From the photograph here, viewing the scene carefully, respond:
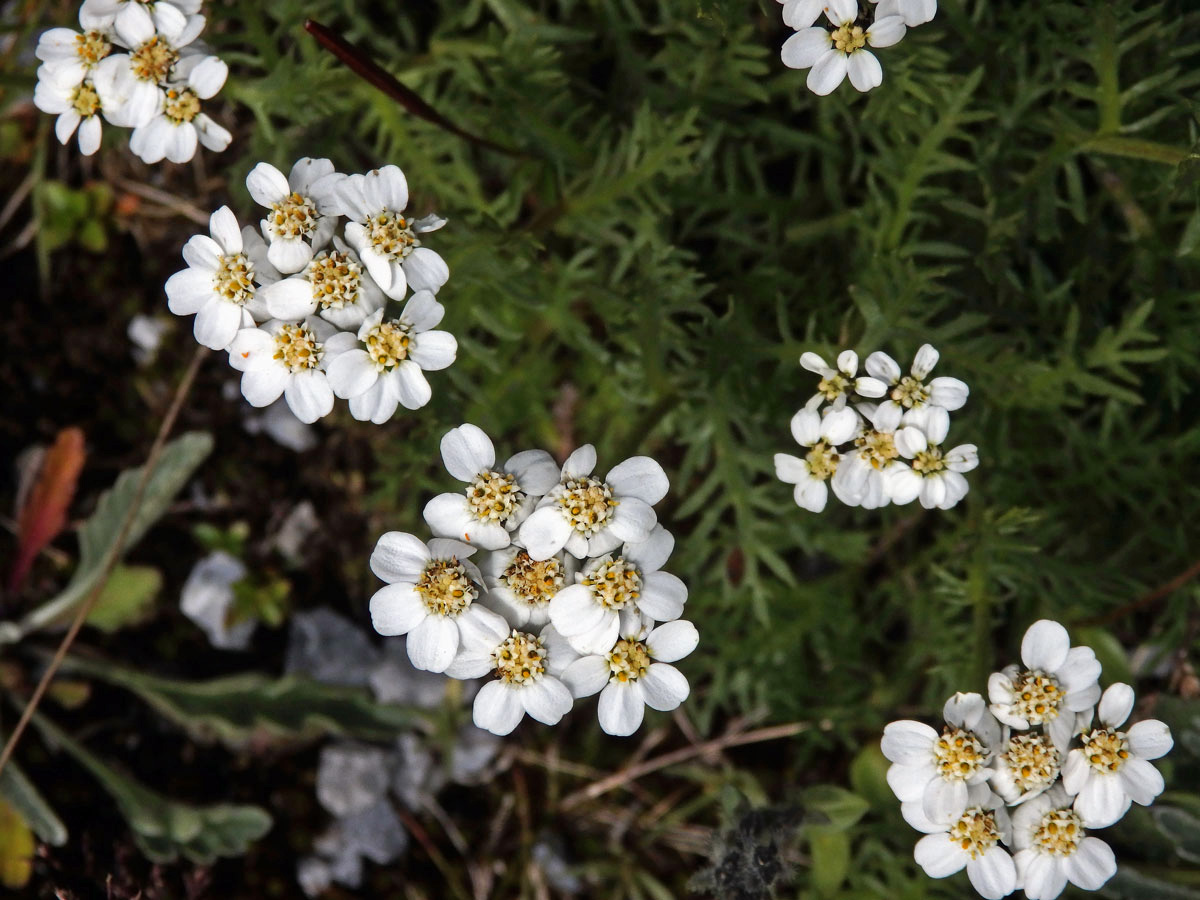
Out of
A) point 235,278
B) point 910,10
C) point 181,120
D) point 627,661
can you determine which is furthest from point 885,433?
point 181,120

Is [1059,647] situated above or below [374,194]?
below

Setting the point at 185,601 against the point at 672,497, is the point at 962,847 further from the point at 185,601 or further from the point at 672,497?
the point at 185,601

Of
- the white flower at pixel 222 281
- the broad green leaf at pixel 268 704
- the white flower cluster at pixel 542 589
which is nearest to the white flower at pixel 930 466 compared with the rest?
the white flower cluster at pixel 542 589

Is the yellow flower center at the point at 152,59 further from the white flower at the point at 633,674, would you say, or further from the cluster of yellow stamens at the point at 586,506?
the white flower at the point at 633,674

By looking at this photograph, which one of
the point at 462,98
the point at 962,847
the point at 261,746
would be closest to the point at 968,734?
the point at 962,847

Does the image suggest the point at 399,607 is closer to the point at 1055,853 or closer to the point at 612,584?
the point at 612,584

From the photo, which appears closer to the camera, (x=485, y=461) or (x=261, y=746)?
(x=485, y=461)

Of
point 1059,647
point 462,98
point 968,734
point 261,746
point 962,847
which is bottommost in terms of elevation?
point 261,746
